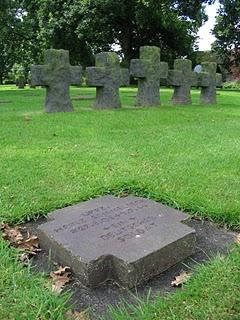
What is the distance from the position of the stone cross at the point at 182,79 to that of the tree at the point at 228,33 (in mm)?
15844

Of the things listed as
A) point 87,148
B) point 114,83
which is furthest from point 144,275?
point 114,83

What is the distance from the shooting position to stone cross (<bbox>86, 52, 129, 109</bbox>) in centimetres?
838

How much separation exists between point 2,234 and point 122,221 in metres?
0.78

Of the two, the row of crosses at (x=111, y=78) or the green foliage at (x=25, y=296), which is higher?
the row of crosses at (x=111, y=78)

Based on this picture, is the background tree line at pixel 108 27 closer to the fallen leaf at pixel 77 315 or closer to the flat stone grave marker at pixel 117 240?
the flat stone grave marker at pixel 117 240

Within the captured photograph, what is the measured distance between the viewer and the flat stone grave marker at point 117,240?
218 centimetres

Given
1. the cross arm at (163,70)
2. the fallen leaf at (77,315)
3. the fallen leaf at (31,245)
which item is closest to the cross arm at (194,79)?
the cross arm at (163,70)

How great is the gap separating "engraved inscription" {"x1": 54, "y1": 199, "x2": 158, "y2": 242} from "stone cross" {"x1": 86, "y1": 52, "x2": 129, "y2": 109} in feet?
19.2

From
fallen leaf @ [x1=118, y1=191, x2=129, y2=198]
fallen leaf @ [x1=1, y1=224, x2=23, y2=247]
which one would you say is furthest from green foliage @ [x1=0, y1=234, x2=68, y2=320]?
fallen leaf @ [x1=118, y1=191, x2=129, y2=198]

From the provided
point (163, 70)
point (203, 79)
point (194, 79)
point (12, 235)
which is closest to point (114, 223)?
point (12, 235)

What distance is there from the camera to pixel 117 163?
4.27 metres

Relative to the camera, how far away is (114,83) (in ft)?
28.5

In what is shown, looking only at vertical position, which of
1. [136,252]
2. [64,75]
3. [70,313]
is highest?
[64,75]

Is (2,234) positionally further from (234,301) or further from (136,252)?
(234,301)
